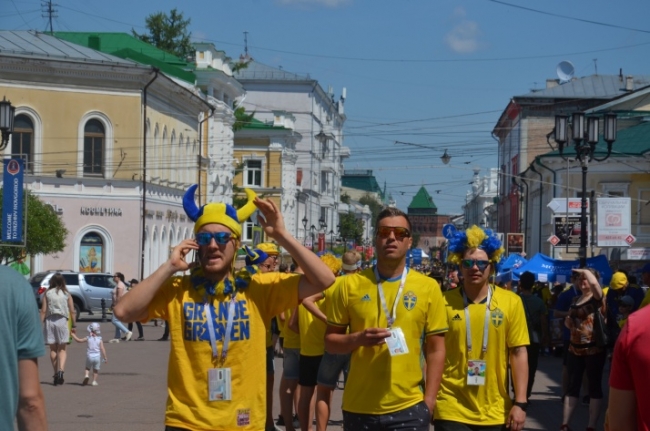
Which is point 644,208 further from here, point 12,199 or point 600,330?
point 600,330

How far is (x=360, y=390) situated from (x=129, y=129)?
149ft

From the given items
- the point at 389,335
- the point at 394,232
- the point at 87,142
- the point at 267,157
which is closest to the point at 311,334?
the point at 394,232

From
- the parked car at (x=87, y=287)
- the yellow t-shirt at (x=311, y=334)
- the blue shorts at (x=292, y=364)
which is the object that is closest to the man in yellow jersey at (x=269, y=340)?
the blue shorts at (x=292, y=364)

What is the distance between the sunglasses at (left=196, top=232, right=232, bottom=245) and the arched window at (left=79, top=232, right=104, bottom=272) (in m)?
44.7

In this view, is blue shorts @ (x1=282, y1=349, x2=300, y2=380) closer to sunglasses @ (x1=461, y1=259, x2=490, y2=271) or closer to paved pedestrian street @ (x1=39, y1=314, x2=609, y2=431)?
paved pedestrian street @ (x1=39, y1=314, x2=609, y2=431)

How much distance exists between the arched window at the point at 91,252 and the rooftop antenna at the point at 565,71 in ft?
145

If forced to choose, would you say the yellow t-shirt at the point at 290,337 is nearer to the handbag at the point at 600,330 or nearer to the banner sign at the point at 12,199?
the handbag at the point at 600,330

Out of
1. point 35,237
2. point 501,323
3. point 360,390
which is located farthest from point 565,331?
point 35,237

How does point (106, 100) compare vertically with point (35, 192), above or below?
above

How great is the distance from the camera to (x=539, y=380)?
2022cm

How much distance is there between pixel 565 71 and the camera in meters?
85.4

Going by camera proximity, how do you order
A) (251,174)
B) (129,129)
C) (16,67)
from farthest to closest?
(251,174) < (129,129) < (16,67)

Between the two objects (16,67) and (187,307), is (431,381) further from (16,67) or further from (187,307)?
(16,67)

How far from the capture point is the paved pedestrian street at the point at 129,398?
1366cm
